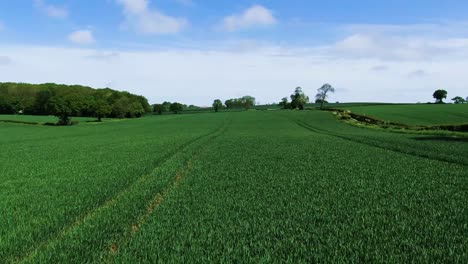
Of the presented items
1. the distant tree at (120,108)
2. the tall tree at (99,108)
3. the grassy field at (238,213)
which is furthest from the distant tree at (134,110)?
the grassy field at (238,213)

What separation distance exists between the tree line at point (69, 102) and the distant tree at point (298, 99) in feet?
219

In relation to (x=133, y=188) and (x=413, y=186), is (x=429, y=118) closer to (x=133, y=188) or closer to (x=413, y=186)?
(x=413, y=186)

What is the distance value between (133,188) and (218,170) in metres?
5.44

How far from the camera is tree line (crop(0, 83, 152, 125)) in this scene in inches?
4055

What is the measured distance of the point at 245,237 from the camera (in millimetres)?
9227

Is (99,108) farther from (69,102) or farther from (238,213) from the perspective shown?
(238,213)

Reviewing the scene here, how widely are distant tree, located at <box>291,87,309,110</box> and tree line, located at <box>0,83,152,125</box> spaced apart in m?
66.6

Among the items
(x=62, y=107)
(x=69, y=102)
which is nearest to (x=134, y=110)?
(x=69, y=102)

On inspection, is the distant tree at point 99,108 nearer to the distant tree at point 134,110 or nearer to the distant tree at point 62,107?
the distant tree at point 62,107

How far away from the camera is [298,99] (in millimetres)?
184000

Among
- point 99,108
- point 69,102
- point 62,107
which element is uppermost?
point 69,102

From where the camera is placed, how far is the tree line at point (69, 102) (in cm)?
10299

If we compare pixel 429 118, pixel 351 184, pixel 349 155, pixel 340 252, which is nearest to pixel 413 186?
pixel 351 184

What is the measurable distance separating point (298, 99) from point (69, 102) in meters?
109
